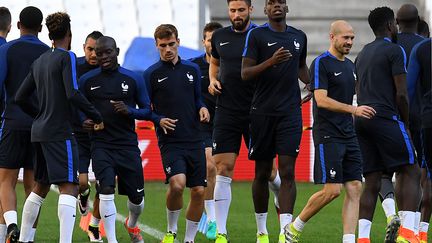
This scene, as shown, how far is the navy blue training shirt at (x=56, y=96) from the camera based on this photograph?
997cm

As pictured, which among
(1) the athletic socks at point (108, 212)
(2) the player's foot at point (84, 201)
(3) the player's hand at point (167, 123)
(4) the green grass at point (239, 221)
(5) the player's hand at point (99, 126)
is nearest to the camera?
(5) the player's hand at point (99, 126)

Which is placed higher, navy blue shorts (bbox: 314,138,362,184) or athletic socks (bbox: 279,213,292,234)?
navy blue shorts (bbox: 314,138,362,184)

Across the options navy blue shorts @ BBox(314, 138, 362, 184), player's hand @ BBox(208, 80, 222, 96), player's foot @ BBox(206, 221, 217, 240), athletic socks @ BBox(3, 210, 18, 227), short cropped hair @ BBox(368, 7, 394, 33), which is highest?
short cropped hair @ BBox(368, 7, 394, 33)

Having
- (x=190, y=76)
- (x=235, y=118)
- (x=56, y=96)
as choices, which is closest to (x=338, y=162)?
(x=235, y=118)

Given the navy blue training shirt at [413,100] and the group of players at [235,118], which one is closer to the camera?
the group of players at [235,118]

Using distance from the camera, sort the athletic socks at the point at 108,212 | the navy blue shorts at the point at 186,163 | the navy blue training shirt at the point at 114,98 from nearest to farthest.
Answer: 1. the athletic socks at the point at 108,212
2. the navy blue training shirt at the point at 114,98
3. the navy blue shorts at the point at 186,163

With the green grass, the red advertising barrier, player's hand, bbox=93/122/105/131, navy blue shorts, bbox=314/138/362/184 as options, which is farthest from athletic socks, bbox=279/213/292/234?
the red advertising barrier

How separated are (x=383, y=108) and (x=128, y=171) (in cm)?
248

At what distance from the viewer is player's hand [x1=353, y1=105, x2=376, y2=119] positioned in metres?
10.4

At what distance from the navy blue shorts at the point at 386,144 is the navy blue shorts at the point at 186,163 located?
5.46 ft

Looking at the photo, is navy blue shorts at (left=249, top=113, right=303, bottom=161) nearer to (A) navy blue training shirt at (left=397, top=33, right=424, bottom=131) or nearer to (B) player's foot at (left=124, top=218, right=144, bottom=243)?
(A) navy blue training shirt at (left=397, top=33, right=424, bottom=131)

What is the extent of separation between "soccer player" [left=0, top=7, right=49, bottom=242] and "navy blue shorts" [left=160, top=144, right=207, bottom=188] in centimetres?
132

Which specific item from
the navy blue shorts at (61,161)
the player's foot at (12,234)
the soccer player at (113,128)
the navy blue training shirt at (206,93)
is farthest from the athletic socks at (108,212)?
the navy blue training shirt at (206,93)

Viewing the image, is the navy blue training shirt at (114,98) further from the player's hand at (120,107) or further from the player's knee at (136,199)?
the player's knee at (136,199)
